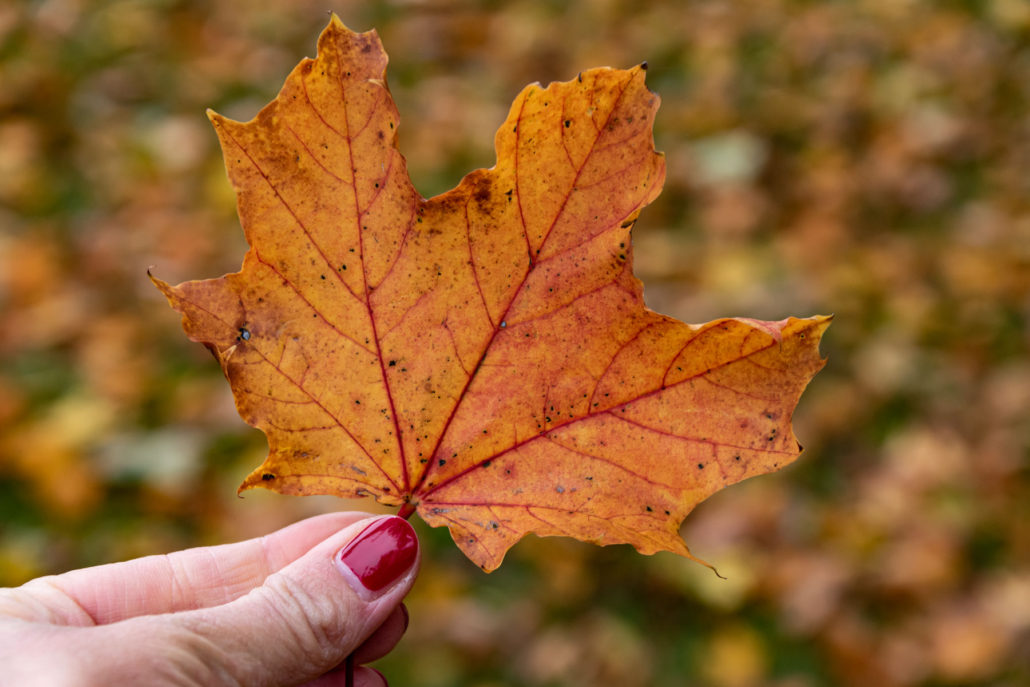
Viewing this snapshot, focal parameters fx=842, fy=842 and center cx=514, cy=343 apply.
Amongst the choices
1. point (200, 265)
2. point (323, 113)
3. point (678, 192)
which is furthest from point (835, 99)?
point (323, 113)

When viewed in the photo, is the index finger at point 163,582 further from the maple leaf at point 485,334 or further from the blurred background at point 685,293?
the blurred background at point 685,293

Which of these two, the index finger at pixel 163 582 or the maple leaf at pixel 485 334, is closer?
the maple leaf at pixel 485 334

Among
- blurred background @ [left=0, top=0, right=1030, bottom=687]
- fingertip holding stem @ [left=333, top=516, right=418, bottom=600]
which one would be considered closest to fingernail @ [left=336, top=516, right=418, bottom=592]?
fingertip holding stem @ [left=333, top=516, right=418, bottom=600]

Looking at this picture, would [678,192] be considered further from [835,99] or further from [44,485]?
[44,485]

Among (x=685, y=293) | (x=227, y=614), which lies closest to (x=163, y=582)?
(x=227, y=614)

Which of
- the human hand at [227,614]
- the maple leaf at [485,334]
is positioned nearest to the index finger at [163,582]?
the human hand at [227,614]

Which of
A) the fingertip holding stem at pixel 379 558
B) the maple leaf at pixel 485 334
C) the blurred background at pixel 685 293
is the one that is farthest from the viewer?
the blurred background at pixel 685 293

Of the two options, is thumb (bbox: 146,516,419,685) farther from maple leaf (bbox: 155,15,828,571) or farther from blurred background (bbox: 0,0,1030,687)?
blurred background (bbox: 0,0,1030,687)
